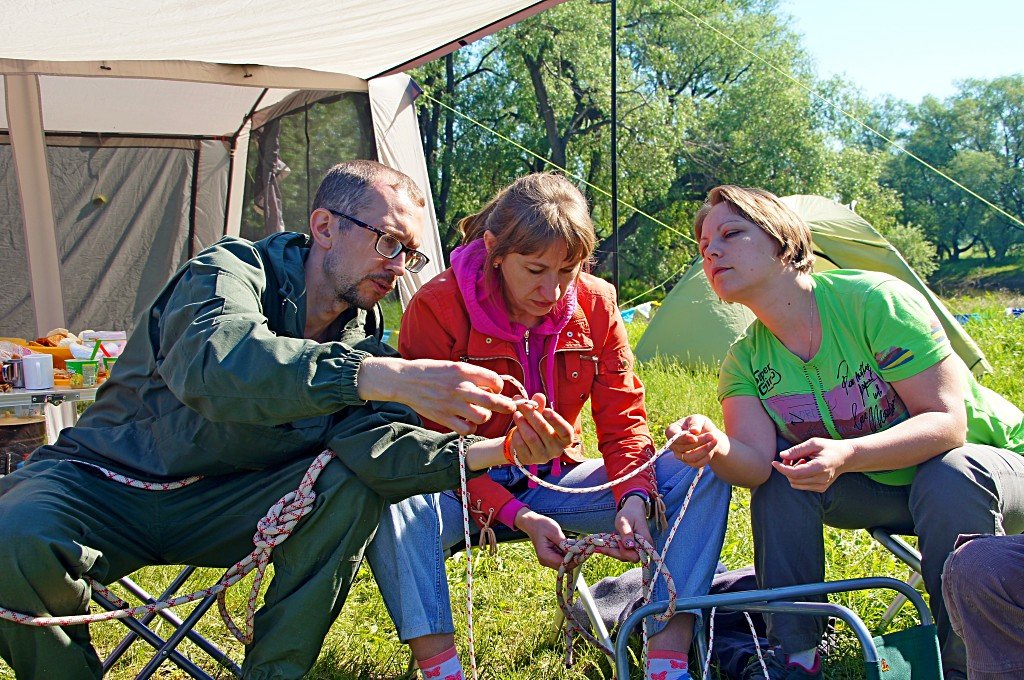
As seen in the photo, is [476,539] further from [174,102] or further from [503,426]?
[174,102]

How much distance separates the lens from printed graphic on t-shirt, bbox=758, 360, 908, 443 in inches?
91.1

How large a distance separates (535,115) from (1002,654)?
73.6ft

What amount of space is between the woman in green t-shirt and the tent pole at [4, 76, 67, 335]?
14.2ft

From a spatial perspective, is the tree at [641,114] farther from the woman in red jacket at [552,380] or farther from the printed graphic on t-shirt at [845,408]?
the printed graphic on t-shirt at [845,408]

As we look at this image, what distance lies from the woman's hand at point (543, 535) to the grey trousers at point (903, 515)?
0.49 m

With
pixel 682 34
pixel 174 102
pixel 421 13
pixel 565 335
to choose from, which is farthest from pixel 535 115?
→ pixel 565 335

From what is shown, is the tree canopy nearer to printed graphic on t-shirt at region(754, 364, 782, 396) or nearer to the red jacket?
the red jacket

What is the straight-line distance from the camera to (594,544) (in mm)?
2176

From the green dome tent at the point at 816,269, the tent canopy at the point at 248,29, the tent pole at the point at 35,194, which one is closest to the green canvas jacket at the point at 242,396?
the tent canopy at the point at 248,29

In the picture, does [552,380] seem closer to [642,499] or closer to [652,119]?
[642,499]

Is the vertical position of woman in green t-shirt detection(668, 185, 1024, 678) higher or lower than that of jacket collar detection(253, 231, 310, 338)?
lower

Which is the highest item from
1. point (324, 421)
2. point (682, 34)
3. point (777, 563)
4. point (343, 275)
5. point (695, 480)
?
point (682, 34)

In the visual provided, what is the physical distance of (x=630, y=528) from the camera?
2.22 meters

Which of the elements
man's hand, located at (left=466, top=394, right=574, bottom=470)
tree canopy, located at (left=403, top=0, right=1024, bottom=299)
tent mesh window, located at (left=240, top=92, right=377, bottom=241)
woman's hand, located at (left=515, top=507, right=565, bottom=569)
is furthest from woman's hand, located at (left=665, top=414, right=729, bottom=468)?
tree canopy, located at (left=403, top=0, right=1024, bottom=299)
